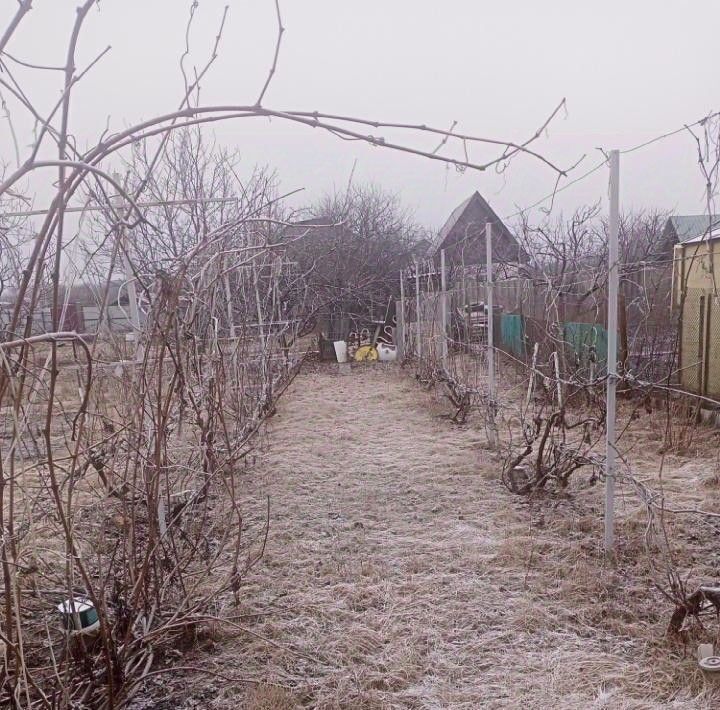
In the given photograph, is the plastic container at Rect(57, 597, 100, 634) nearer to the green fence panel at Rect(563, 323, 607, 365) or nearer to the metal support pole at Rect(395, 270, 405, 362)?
the green fence panel at Rect(563, 323, 607, 365)

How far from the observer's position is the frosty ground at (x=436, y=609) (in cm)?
203

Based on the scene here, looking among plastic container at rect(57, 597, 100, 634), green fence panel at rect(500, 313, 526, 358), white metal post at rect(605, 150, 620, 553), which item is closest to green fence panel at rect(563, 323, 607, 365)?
green fence panel at rect(500, 313, 526, 358)

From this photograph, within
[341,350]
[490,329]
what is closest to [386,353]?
[341,350]

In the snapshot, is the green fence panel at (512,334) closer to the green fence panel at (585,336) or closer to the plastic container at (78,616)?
the green fence panel at (585,336)

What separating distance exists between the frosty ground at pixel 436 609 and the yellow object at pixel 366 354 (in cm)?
773

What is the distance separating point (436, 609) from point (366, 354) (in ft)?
31.8

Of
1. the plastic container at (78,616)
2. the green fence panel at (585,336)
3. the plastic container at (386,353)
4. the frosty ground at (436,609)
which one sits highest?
the green fence panel at (585,336)

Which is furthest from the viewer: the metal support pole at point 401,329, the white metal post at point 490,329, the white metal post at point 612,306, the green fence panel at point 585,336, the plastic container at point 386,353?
the plastic container at point 386,353

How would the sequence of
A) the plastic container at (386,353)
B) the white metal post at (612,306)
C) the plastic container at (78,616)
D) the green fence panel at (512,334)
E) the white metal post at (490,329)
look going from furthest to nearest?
1. the plastic container at (386,353)
2. the green fence panel at (512,334)
3. the white metal post at (490,329)
4. the white metal post at (612,306)
5. the plastic container at (78,616)

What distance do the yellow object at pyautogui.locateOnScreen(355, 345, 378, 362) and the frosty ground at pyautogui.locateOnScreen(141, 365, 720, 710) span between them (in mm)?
7729

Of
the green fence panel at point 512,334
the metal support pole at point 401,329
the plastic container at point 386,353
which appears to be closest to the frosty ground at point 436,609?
the green fence panel at point 512,334

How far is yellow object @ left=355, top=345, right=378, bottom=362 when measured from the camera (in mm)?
12180

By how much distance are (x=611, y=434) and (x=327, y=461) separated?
262 centimetres

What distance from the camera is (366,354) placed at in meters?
12.2
